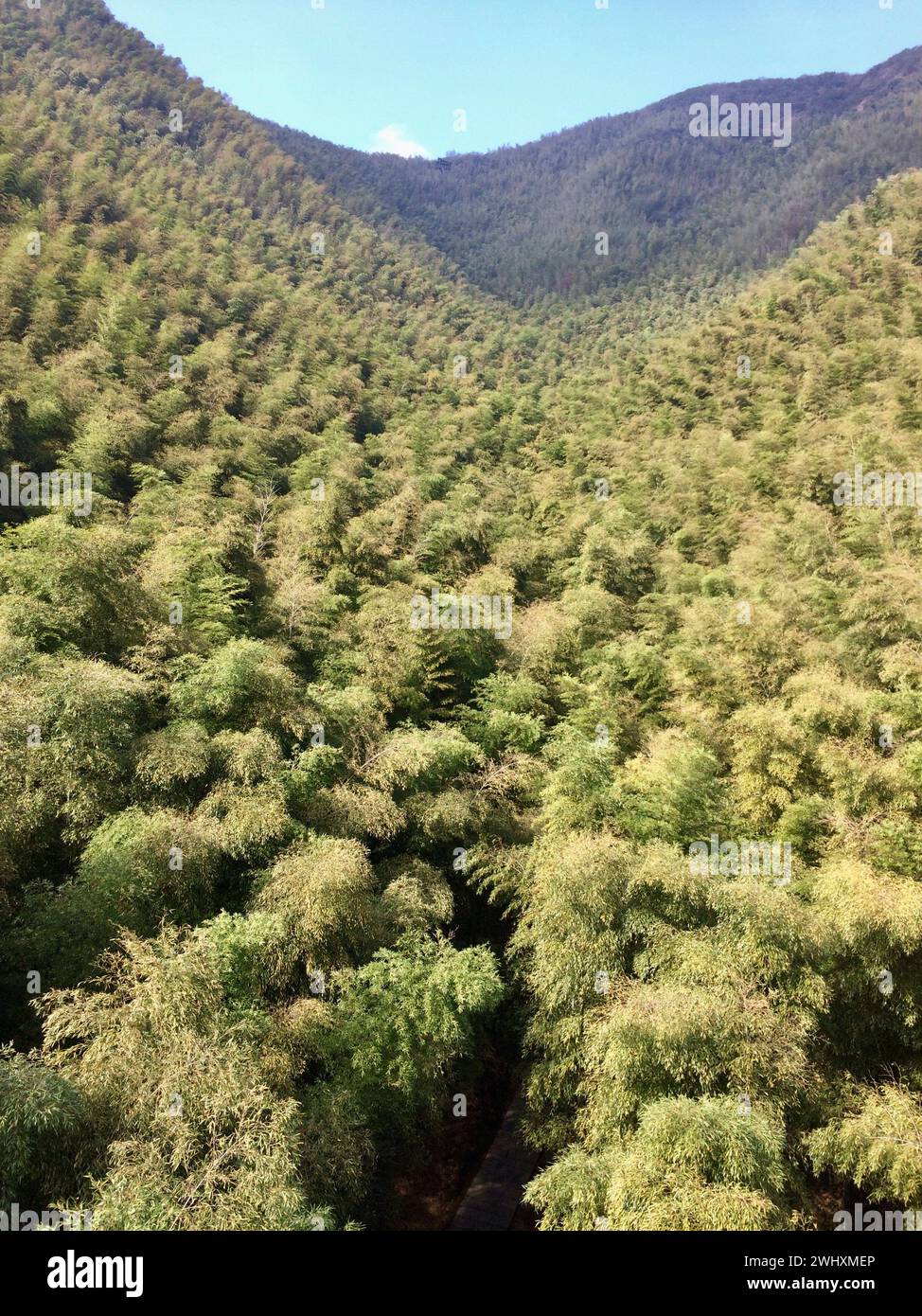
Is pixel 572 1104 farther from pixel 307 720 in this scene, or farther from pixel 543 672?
pixel 543 672

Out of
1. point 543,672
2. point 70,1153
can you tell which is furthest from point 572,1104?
point 543,672

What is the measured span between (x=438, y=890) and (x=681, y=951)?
196 inches

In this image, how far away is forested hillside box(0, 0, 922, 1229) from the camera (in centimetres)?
813

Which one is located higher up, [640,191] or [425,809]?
[640,191]

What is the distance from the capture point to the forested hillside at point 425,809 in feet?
26.7

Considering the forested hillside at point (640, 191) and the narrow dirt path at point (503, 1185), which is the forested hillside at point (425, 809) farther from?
the forested hillside at point (640, 191)

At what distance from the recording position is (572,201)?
363ft

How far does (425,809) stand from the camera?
48.9 ft

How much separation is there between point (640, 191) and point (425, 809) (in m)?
122

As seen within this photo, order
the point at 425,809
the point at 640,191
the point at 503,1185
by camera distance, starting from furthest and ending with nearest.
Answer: the point at 640,191 < the point at 425,809 < the point at 503,1185

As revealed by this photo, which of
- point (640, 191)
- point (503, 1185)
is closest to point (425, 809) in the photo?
point (503, 1185)

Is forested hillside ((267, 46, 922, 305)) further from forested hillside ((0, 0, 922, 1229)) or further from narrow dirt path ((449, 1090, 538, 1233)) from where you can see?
narrow dirt path ((449, 1090, 538, 1233))

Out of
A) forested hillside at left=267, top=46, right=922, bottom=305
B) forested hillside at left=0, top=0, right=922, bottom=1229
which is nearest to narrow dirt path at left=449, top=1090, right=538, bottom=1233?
forested hillside at left=0, top=0, right=922, bottom=1229

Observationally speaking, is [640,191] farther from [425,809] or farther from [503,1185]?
[503,1185]
